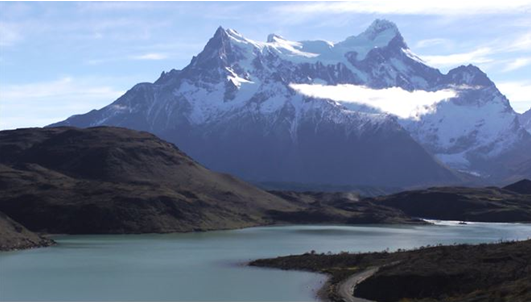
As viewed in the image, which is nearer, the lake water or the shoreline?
the shoreline

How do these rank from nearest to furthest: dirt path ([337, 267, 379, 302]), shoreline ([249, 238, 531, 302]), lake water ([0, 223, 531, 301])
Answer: shoreline ([249, 238, 531, 302]) < dirt path ([337, 267, 379, 302]) < lake water ([0, 223, 531, 301])

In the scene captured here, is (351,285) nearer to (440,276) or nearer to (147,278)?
(440,276)

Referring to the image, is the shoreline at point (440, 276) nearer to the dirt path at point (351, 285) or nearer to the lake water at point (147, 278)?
the dirt path at point (351, 285)

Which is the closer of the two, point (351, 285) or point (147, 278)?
point (351, 285)

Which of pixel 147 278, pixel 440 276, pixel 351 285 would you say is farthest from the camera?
pixel 147 278

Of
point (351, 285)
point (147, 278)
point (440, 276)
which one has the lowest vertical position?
point (147, 278)

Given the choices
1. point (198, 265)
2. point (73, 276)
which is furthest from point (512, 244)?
point (73, 276)

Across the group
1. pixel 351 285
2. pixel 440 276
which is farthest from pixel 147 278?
pixel 440 276

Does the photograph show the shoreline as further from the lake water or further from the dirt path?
the lake water

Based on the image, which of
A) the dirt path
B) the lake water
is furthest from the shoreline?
the lake water

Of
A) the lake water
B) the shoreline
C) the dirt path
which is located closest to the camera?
the shoreline
